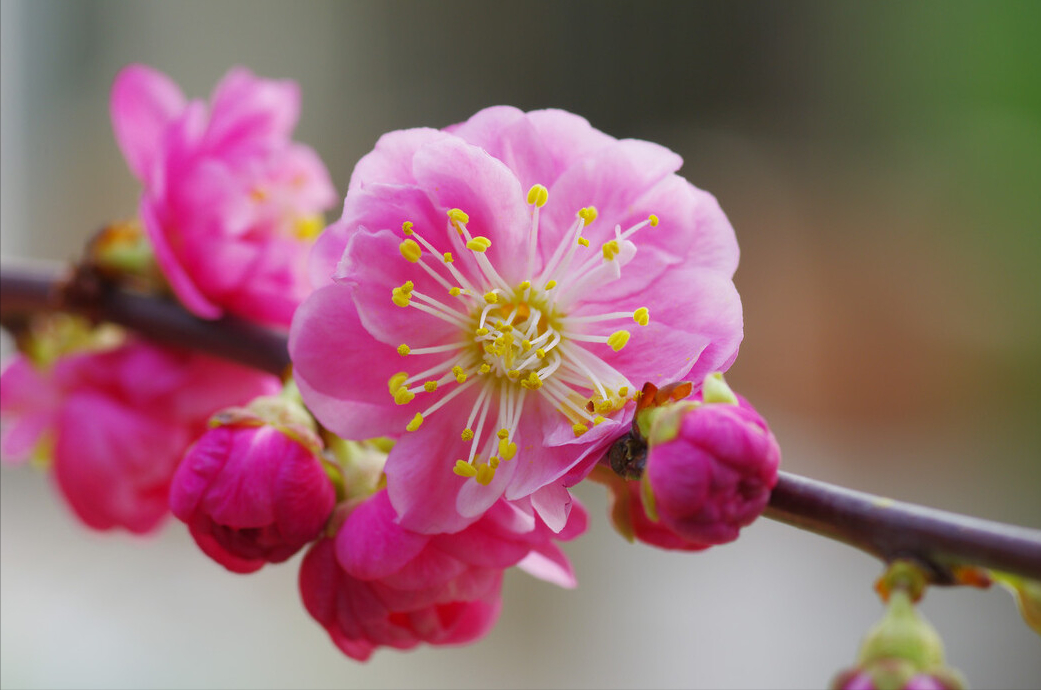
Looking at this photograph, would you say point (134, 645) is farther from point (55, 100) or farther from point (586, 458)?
point (586, 458)

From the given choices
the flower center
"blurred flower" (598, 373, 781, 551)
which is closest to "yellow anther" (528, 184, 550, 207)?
the flower center

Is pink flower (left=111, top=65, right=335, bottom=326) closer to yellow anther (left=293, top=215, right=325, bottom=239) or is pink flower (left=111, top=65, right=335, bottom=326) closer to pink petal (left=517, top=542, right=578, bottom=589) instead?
yellow anther (left=293, top=215, right=325, bottom=239)

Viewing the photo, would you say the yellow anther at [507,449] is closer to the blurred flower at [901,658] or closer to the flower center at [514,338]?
the flower center at [514,338]

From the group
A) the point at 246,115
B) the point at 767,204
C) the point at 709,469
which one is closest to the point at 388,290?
the point at 709,469

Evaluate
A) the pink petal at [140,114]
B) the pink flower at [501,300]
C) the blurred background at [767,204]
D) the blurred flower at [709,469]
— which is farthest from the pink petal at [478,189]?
the blurred background at [767,204]

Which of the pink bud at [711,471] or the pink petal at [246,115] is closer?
the pink bud at [711,471]

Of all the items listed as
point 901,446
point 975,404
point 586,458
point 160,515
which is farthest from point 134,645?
point 975,404

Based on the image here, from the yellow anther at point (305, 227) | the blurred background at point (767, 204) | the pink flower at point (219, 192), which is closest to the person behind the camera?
the pink flower at point (219, 192)
